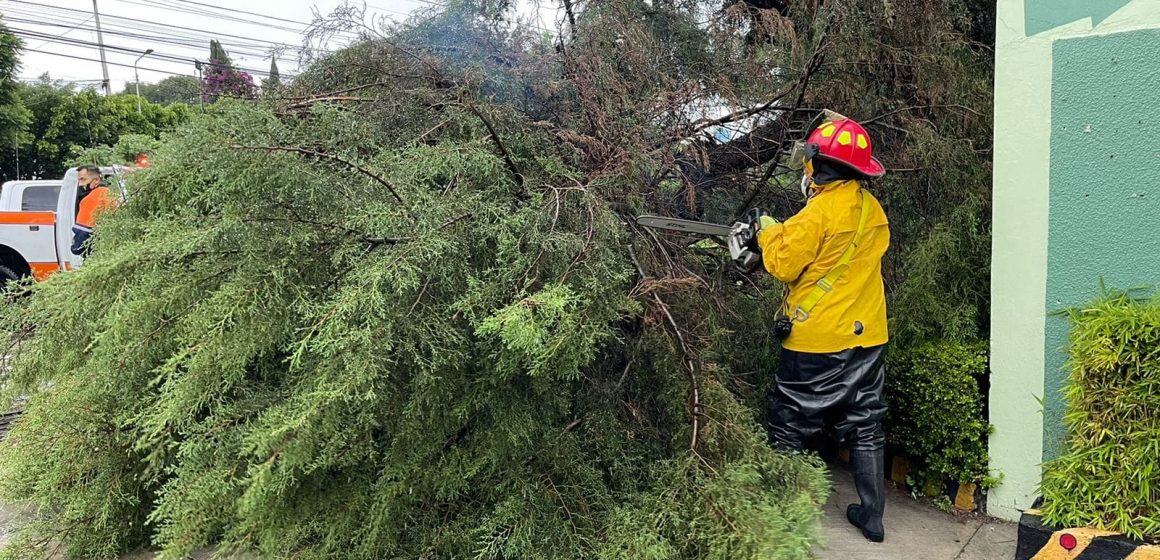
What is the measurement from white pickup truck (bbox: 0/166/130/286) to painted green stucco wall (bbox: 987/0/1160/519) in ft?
31.8

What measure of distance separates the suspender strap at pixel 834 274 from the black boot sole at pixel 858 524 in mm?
987

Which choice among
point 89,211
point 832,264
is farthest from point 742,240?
point 89,211

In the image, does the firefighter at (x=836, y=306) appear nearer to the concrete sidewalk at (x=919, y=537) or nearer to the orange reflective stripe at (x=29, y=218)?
the concrete sidewalk at (x=919, y=537)

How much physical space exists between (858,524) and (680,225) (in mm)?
1611

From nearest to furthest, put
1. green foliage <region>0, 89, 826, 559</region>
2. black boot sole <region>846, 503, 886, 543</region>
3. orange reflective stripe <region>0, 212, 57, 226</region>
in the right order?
green foliage <region>0, 89, 826, 559</region>, black boot sole <region>846, 503, 886, 543</region>, orange reflective stripe <region>0, 212, 57, 226</region>

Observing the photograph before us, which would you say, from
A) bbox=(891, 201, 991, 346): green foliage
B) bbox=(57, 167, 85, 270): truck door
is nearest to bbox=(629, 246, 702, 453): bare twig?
bbox=(891, 201, 991, 346): green foliage

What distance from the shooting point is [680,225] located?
9.42 feet

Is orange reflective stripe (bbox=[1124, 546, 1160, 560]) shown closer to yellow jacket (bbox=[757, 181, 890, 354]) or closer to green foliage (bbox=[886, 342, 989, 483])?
green foliage (bbox=[886, 342, 989, 483])

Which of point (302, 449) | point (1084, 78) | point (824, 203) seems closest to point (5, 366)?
point (302, 449)

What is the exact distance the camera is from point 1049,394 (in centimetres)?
292

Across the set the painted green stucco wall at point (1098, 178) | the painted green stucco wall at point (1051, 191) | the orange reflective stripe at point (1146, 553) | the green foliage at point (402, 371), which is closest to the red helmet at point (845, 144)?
the painted green stucco wall at point (1051, 191)

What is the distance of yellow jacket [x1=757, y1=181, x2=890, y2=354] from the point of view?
9.16ft

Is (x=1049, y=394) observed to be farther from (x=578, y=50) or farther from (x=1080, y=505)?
(x=578, y=50)

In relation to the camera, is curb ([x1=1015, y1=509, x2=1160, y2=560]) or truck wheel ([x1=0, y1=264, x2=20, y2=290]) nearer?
A: curb ([x1=1015, y1=509, x2=1160, y2=560])
